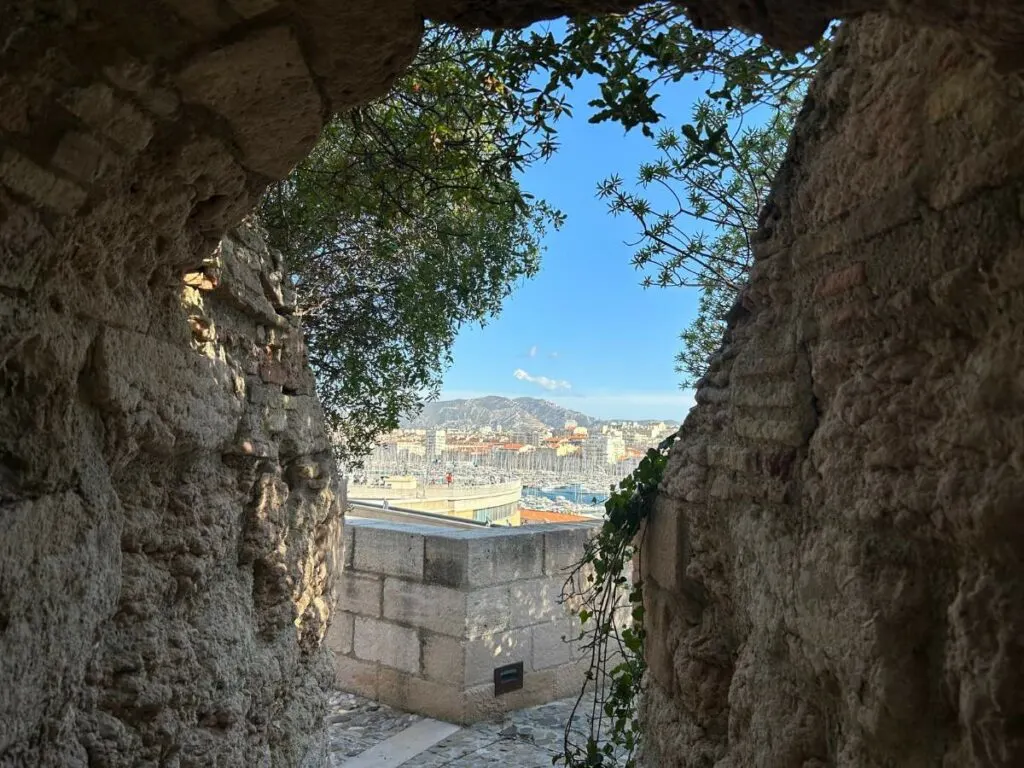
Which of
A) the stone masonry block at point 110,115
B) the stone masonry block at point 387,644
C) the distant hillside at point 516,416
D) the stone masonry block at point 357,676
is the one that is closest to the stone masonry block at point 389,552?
the stone masonry block at point 387,644

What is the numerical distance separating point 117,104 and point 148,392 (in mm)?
768

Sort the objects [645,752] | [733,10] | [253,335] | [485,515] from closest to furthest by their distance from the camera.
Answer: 1. [733,10]
2. [253,335]
3. [645,752]
4. [485,515]

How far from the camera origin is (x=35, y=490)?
4.56ft

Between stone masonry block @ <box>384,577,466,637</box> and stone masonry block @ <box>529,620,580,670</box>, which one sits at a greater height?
stone masonry block @ <box>384,577,466,637</box>

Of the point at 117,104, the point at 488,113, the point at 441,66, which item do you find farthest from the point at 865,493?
the point at 441,66

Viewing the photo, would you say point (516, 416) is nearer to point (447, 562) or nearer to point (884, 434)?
point (447, 562)

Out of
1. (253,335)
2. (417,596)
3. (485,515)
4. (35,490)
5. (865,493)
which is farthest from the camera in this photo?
(485,515)

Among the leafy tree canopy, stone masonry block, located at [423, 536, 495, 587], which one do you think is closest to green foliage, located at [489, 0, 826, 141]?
the leafy tree canopy

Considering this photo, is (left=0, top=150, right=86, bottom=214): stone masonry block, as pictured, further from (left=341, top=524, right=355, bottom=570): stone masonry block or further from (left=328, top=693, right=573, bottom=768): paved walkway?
(left=341, top=524, right=355, bottom=570): stone masonry block

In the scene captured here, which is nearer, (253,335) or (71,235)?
(71,235)

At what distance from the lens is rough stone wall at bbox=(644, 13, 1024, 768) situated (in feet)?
3.87

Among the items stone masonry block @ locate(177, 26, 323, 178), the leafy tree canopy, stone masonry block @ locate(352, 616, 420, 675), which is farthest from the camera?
stone masonry block @ locate(352, 616, 420, 675)

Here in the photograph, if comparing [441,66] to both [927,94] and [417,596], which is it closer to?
[927,94]

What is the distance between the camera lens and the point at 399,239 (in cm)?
471
